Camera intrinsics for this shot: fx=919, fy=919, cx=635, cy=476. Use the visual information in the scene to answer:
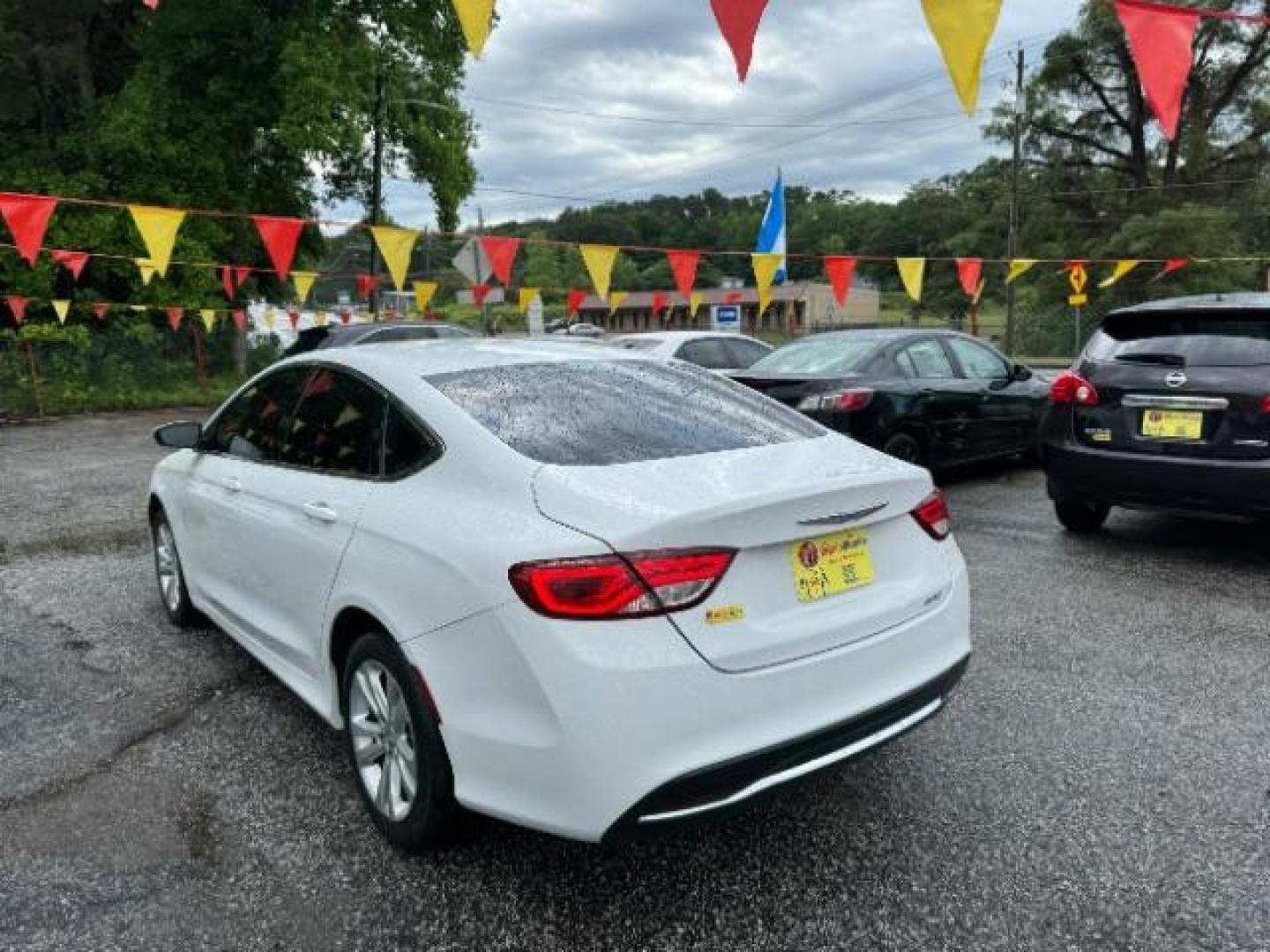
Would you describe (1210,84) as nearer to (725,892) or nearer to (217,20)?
(217,20)

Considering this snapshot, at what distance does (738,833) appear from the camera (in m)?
2.72

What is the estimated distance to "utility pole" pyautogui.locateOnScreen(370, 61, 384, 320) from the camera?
22.4 metres

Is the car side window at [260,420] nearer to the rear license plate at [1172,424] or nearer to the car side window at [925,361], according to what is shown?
the rear license plate at [1172,424]

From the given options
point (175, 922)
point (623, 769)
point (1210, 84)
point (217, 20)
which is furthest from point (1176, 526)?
point (1210, 84)

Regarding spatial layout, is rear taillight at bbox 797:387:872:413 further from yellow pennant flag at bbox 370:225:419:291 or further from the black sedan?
yellow pennant flag at bbox 370:225:419:291

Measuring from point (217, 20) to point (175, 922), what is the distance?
75.0ft

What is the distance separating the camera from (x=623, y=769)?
2.09m

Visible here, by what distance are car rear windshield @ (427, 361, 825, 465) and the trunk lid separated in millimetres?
125

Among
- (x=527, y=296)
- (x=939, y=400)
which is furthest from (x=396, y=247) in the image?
(x=527, y=296)

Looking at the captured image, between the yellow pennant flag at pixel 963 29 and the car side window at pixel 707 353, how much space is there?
5530 mm

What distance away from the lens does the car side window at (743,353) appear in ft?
34.7

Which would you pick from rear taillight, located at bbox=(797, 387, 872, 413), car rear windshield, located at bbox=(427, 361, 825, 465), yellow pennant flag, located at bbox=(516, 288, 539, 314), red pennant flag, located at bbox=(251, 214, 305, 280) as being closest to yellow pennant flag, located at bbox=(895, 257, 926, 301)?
rear taillight, located at bbox=(797, 387, 872, 413)

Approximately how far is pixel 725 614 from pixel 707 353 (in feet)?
27.4

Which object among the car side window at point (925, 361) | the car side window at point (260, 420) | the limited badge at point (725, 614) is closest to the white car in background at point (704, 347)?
the car side window at point (925, 361)
